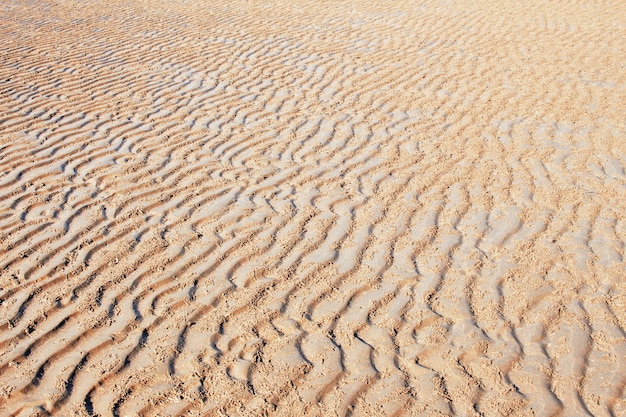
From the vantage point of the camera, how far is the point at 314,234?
4.83 m

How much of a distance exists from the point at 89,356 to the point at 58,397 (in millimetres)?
339

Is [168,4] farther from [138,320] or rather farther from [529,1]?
[138,320]

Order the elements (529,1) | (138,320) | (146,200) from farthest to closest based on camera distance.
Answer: (529,1) < (146,200) < (138,320)

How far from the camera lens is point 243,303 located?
4035mm

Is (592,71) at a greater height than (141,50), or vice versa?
(141,50)

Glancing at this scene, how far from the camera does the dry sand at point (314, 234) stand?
135 inches

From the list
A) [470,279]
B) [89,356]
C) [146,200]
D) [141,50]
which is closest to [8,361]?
[89,356]

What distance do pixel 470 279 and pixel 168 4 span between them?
37.3 feet

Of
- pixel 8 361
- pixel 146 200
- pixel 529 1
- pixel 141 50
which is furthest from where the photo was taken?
pixel 529 1

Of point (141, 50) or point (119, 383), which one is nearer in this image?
point (119, 383)

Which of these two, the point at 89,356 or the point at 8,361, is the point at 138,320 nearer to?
the point at 89,356

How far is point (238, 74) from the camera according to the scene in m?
8.77

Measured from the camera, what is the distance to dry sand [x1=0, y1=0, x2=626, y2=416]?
11.2 ft

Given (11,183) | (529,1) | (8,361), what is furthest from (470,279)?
(529,1)
